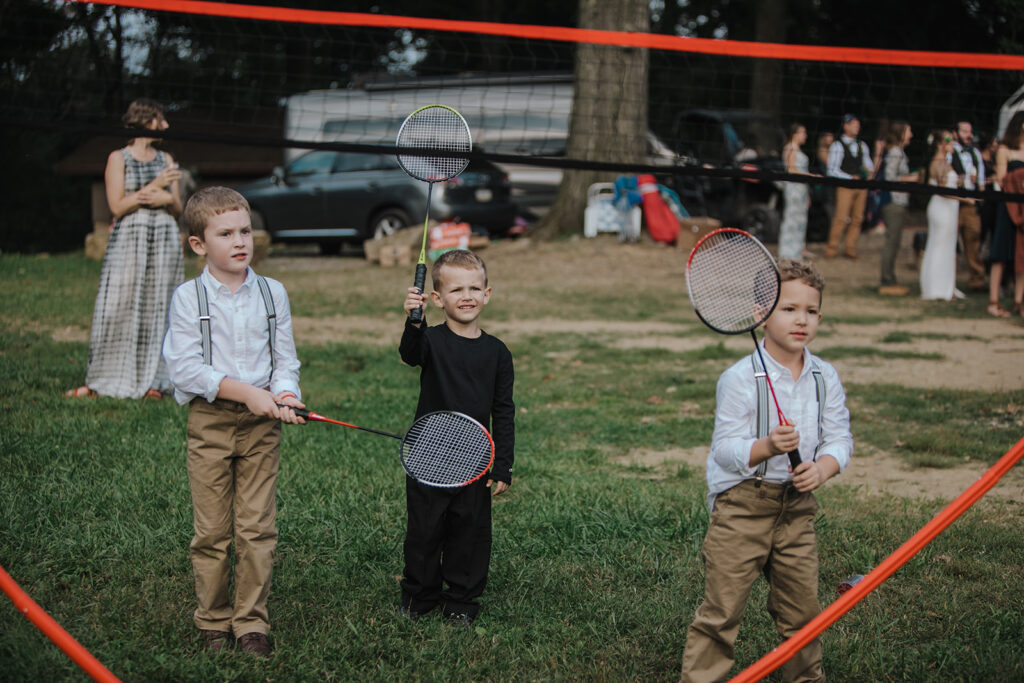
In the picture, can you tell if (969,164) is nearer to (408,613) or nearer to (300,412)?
(408,613)

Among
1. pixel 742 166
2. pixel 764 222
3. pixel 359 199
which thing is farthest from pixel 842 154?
pixel 359 199

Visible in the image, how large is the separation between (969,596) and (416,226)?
13.3 meters

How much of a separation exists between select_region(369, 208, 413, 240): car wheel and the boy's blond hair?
14.1 metres

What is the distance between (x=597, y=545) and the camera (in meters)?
4.71

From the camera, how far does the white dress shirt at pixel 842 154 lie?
47.1ft

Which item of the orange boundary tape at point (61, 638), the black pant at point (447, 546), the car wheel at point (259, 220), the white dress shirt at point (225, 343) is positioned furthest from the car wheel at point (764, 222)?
the orange boundary tape at point (61, 638)

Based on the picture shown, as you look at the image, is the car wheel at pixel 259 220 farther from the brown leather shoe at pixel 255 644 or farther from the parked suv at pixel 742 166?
the brown leather shoe at pixel 255 644

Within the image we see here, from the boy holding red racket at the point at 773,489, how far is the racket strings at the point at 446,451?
2.77 ft

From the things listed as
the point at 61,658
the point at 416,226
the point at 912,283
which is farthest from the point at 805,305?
the point at 416,226

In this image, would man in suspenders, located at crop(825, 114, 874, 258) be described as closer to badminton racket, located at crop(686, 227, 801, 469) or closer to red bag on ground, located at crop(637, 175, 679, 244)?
red bag on ground, located at crop(637, 175, 679, 244)

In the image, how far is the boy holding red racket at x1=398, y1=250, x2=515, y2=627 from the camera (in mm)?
3840

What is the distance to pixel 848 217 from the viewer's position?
15383 millimetres

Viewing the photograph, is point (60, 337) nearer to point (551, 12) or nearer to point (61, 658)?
point (61, 658)

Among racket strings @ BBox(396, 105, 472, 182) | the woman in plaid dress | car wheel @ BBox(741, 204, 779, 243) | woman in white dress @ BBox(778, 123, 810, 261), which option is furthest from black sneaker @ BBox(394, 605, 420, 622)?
car wheel @ BBox(741, 204, 779, 243)
